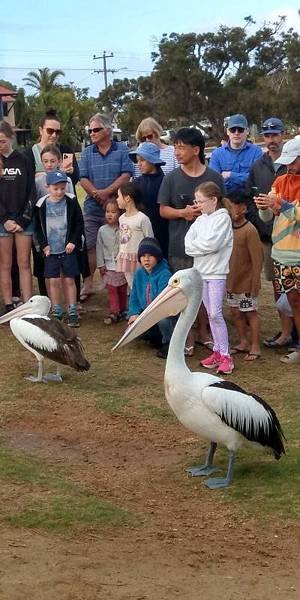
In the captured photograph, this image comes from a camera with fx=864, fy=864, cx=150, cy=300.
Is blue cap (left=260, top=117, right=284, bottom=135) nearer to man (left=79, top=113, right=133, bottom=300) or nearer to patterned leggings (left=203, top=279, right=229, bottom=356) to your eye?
man (left=79, top=113, right=133, bottom=300)

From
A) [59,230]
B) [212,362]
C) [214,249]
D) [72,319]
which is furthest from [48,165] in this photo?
[212,362]

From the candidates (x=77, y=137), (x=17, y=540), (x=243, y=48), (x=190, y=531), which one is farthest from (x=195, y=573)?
(x=243, y=48)

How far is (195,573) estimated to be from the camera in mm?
4008

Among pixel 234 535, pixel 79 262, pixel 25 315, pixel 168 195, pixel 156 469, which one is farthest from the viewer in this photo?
pixel 79 262

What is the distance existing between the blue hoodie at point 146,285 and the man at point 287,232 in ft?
3.37

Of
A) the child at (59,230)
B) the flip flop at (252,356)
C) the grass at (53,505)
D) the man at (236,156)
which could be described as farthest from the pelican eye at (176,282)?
the child at (59,230)

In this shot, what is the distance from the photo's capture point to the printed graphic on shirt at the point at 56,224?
863 cm

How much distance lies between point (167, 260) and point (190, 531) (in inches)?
164

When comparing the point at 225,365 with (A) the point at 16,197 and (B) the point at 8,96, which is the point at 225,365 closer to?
(A) the point at 16,197

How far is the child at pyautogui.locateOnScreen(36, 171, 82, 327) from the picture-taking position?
863cm

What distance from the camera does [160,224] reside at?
873 centimetres

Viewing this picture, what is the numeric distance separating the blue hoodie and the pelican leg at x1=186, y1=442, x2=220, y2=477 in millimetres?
2750

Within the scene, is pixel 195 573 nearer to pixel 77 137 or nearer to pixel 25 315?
pixel 25 315

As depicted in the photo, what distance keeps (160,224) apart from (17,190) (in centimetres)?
149
